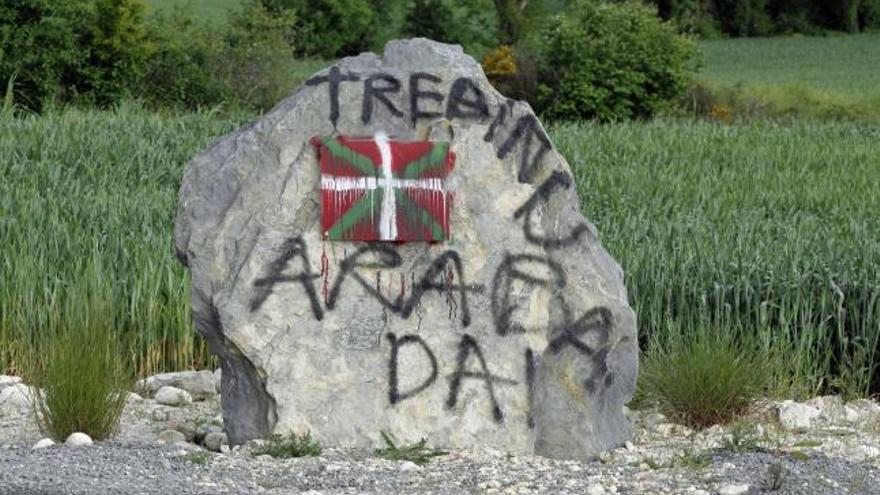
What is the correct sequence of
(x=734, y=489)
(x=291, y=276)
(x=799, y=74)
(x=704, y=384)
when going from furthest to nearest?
(x=799, y=74) < (x=704, y=384) < (x=291, y=276) < (x=734, y=489)

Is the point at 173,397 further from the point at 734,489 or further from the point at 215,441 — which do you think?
the point at 734,489

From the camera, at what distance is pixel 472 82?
830 cm

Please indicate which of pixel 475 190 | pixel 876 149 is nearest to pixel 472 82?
pixel 475 190

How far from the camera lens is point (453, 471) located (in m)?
7.52

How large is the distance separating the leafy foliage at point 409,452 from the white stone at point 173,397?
183cm

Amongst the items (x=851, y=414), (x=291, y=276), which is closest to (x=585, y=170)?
(x=851, y=414)

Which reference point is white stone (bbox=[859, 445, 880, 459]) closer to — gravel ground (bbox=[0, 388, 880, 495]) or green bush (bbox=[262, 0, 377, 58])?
gravel ground (bbox=[0, 388, 880, 495])

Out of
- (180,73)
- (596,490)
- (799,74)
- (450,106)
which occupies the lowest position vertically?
(596,490)

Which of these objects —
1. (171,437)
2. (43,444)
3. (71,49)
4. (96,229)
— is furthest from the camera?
(71,49)

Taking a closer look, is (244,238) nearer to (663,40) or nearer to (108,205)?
(108,205)

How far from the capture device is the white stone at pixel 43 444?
25.3 ft

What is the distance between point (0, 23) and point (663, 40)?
394 inches

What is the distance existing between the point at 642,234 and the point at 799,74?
1311 inches

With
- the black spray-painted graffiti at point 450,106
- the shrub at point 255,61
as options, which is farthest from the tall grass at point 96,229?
the shrub at point 255,61
